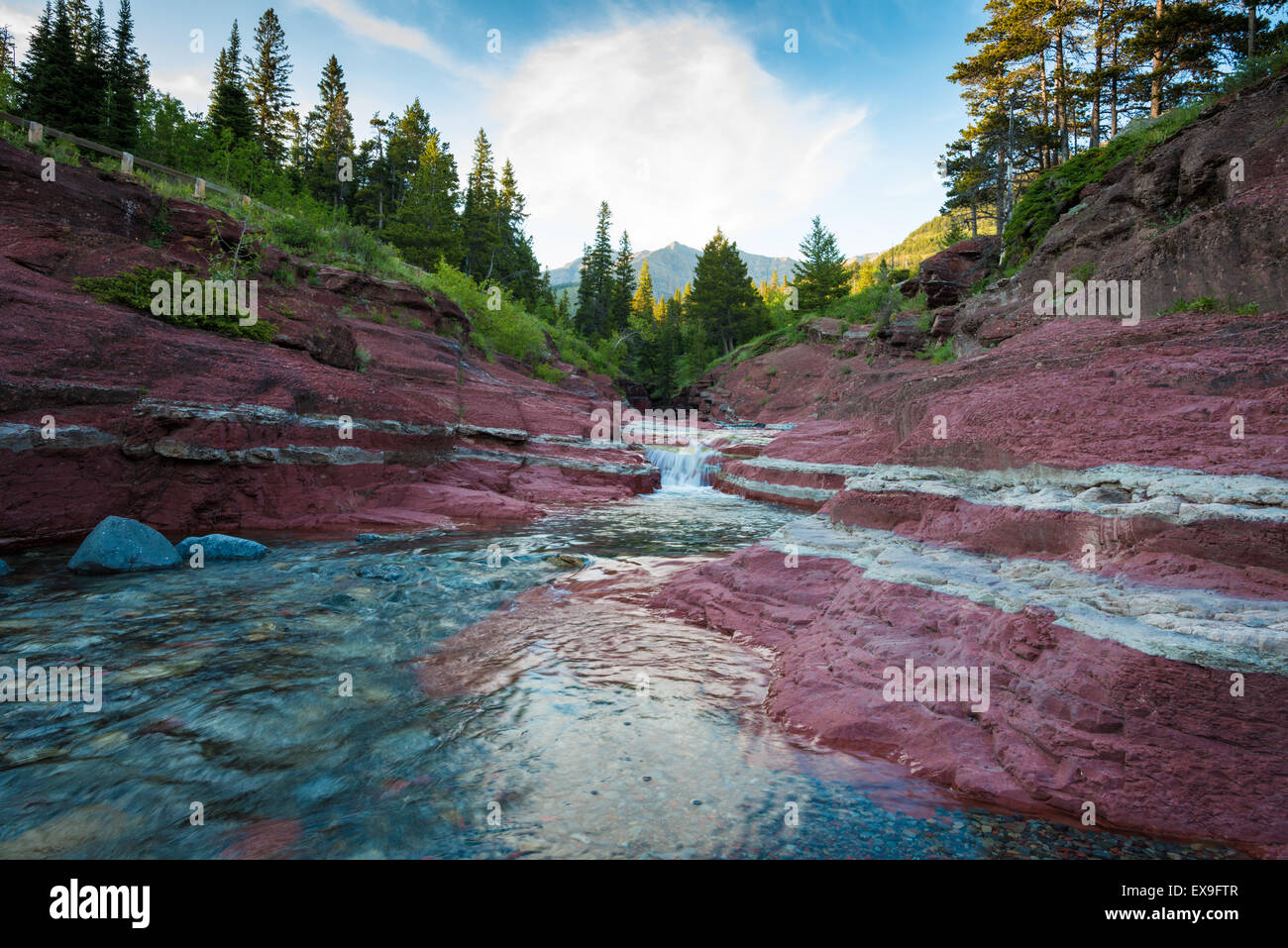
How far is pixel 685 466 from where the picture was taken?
2253 cm

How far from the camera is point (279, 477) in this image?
1059cm

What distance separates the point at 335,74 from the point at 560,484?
55.1 m

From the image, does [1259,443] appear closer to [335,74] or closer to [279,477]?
[279,477]

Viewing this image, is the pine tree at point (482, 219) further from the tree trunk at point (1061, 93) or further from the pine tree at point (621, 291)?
the tree trunk at point (1061, 93)

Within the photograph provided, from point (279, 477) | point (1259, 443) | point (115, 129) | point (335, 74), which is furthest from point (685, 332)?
point (1259, 443)

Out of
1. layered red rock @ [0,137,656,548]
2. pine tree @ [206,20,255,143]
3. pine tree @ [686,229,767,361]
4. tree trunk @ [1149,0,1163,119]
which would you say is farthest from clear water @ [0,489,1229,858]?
pine tree @ [686,229,767,361]

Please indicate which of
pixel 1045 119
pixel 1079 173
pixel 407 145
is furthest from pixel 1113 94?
pixel 407 145

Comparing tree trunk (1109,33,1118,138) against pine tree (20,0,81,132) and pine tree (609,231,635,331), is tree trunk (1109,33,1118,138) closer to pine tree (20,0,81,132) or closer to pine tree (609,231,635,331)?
pine tree (609,231,635,331)

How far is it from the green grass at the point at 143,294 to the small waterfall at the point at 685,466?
553 inches

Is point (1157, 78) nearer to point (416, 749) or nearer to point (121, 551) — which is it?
point (416, 749)

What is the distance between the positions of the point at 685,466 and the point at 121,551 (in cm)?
1771

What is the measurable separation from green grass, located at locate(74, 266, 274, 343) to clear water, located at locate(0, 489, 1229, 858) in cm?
712

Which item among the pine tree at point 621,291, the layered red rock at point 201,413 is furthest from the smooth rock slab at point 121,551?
the pine tree at point 621,291

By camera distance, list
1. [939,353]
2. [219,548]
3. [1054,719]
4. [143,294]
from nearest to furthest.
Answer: [1054,719]
[219,548]
[143,294]
[939,353]
